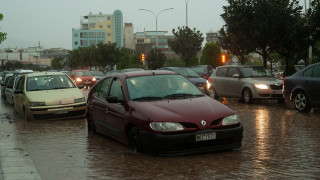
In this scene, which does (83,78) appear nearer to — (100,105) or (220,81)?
(220,81)

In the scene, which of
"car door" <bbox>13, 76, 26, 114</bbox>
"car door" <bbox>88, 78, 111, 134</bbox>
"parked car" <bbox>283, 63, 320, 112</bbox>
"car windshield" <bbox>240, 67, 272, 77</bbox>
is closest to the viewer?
"car door" <bbox>88, 78, 111, 134</bbox>

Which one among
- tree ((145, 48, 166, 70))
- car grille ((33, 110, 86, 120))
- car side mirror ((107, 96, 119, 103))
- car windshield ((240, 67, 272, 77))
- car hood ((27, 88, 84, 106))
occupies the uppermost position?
tree ((145, 48, 166, 70))

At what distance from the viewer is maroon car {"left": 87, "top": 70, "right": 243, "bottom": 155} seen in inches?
287

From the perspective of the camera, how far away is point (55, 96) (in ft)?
45.8

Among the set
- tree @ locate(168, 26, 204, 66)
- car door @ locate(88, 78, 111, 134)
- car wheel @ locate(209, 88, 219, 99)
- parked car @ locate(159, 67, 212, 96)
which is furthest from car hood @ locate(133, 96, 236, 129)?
tree @ locate(168, 26, 204, 66)

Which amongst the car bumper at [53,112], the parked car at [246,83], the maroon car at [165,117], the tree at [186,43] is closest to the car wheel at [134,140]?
the maroon car at [165,117]

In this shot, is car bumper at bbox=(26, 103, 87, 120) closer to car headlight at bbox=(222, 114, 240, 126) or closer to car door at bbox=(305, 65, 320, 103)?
car door at bbox=(305, 65, 320, 103)

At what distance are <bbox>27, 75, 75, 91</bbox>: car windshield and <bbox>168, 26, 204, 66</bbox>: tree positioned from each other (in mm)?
38295

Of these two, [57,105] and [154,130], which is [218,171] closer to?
[154,130]

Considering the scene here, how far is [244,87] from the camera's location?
19.0 metres

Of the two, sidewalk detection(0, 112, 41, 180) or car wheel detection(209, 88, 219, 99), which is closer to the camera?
sidewalk detection(0, 112, 41, 180)

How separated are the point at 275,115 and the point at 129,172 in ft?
27.8

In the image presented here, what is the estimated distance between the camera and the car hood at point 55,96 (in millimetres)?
13711

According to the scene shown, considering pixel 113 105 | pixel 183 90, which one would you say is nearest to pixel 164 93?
pixel 183 90
